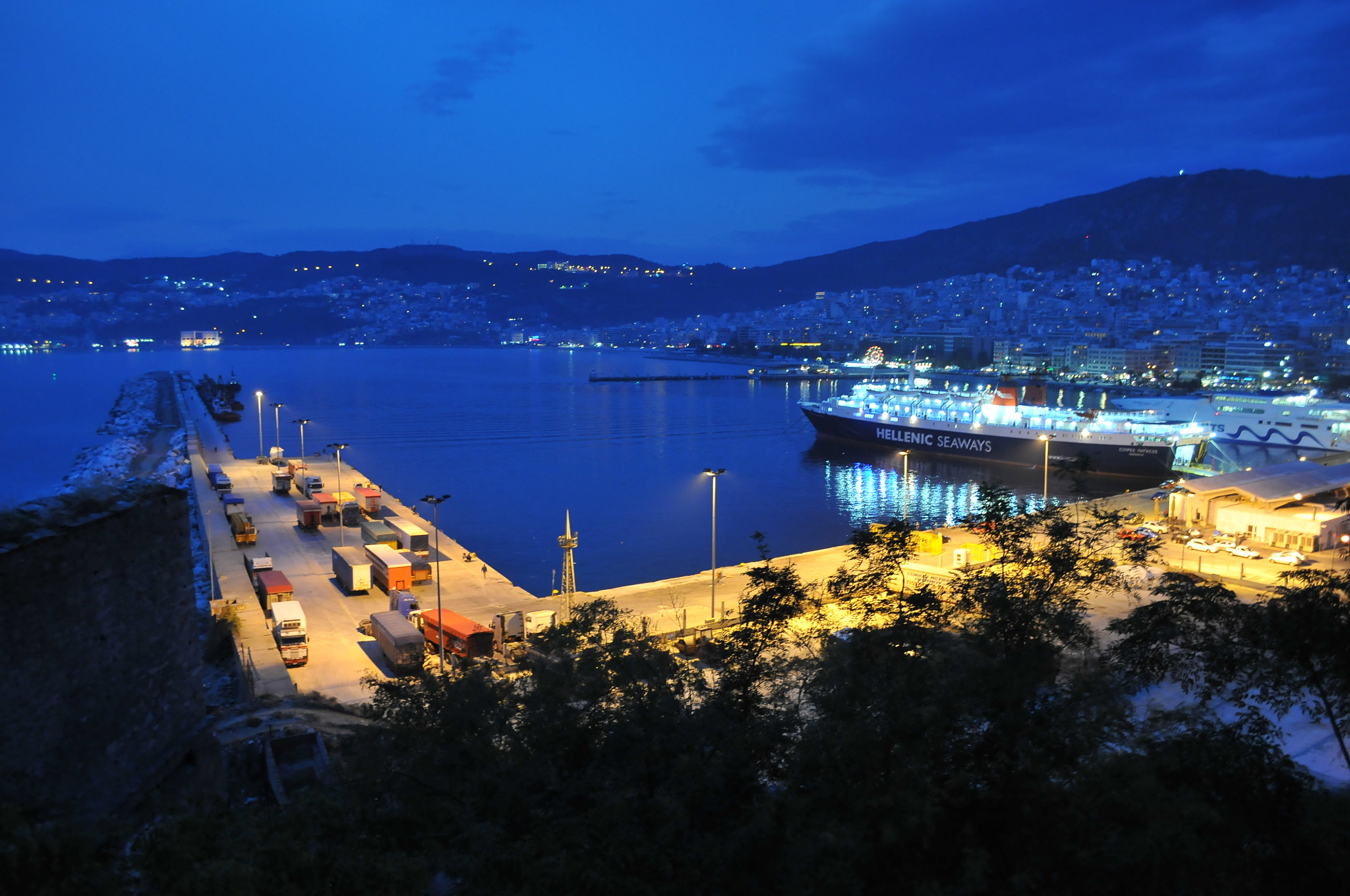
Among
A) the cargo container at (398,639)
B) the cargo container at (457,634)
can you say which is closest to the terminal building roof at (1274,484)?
the cargo container at (457,634)

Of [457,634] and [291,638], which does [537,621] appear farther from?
[291,638]

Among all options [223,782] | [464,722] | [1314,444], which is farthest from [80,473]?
[1314,444]

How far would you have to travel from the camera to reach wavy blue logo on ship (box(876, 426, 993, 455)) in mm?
32875

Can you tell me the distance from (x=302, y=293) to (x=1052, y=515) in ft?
599

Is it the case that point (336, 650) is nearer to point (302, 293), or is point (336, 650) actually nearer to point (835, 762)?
point (835, 762)

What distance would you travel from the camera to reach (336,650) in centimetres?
1112

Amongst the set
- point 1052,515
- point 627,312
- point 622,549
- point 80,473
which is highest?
point 627,312

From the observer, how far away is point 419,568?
1498 centimetres

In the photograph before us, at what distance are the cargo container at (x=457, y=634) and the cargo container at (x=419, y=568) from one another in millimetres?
3412

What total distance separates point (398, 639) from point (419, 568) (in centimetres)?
496

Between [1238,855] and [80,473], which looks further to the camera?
[80,473]

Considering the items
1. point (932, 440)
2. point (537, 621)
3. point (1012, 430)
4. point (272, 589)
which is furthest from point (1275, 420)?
point (272, 589)

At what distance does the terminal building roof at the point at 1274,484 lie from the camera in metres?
17.4

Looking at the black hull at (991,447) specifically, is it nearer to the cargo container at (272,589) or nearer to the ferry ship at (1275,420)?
the ferry ship at (1275,420)
